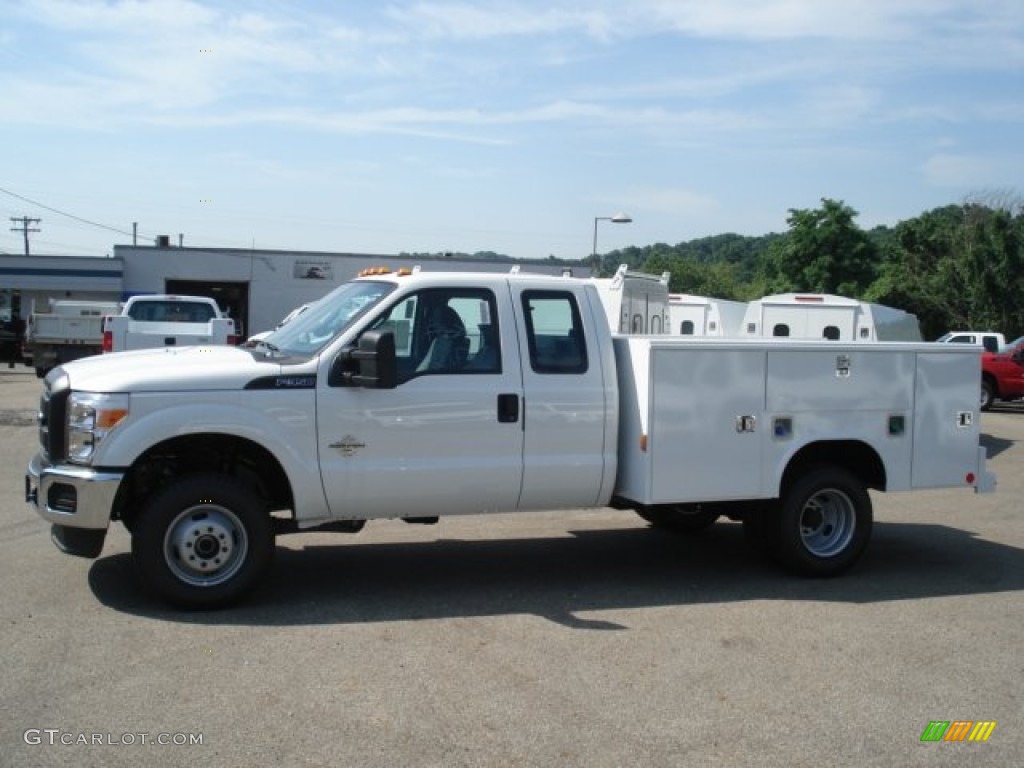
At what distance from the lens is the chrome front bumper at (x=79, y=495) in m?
6.08

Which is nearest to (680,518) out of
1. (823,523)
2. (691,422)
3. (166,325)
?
(823,523)

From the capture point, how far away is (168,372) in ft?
20.6

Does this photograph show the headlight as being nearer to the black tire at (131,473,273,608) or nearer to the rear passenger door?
the black tire at (131,473,273,608)

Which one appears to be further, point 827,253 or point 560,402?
point 827,253

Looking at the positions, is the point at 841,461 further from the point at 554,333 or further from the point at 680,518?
the point at 554,333

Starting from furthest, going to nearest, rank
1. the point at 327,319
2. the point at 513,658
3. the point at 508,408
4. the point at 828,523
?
the point at 828,523
the point at 327,319
the point at 508,408
the point at 513,658

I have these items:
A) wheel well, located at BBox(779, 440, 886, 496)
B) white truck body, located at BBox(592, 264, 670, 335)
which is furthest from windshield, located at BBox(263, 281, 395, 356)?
white truck body, located at BBox(592, 264, 670, 335)

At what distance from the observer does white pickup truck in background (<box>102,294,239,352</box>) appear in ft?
52.4

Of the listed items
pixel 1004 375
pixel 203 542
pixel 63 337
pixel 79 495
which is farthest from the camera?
pixel 63 337

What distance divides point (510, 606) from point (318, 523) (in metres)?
1.34

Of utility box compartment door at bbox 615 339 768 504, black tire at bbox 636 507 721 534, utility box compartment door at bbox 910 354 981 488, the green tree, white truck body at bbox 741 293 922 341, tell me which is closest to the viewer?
utility box compartment door at bbox 615 339 768 504

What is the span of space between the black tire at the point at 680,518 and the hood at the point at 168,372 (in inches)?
130

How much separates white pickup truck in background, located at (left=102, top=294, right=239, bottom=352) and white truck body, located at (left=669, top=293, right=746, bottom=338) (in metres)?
8.45

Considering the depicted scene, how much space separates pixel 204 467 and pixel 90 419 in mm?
809
